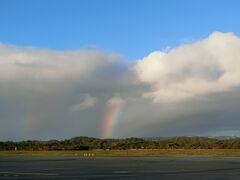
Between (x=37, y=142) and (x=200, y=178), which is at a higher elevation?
(x=37, y=142)

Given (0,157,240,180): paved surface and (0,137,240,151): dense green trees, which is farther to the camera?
(0,137,240,151): dense green trees

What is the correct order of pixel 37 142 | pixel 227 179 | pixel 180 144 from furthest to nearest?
pixel 37 142 < pixel 180 144 < pixel 227 179

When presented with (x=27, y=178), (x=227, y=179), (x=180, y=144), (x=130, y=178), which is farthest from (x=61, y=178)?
(x=180, y=144)

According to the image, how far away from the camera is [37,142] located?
6929 inches

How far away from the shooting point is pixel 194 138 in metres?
184

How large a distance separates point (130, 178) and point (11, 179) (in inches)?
291

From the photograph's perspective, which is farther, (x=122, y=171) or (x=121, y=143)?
(x=121, y=143)

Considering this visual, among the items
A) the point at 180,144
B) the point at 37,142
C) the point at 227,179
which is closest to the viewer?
the point at 227,179

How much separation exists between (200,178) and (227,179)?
1.85 metres

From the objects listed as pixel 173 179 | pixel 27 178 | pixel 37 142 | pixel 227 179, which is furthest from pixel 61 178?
pixel 37 142

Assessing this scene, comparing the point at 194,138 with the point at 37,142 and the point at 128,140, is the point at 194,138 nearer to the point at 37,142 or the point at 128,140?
the point at 128,140

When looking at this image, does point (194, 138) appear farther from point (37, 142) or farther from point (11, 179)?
point (11, 179)

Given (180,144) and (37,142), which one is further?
(37,142)

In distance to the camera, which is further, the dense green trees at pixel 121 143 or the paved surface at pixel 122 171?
the dense green trees at pixel 121 143
